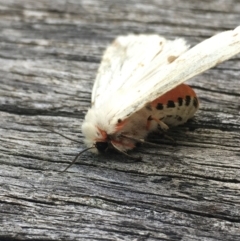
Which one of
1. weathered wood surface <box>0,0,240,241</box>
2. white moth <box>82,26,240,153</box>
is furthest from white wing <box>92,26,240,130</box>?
weathered wood surface <box>0,0,240,241</box>

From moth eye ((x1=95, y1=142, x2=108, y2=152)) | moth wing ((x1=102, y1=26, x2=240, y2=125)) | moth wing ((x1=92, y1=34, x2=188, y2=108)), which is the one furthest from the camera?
moth wing ((x1=92, y1=34, x2=188, y2=108))

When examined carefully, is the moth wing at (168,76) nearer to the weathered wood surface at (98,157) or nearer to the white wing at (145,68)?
the white wing at (145,68)

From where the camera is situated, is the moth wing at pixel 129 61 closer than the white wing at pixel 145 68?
No

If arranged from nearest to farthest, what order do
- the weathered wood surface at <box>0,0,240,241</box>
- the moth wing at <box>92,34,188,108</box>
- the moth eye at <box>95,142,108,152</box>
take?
the weathered wood surface at <box>0,0,240,241</box>
the moth eye at <box>95,142,108,152</box>
the moth wing at <box>92,34,188,108</box>

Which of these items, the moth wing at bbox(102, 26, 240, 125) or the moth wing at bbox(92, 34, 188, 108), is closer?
the moth wing at bbox(102, 26, 240, 125)

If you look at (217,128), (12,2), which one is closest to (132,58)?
(217,128)

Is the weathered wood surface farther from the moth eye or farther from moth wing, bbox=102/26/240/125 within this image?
moth wing, bbox=102/26/240/125

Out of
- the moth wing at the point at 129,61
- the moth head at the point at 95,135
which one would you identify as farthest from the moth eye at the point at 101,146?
Answer: the moth wing at the point at 129,61

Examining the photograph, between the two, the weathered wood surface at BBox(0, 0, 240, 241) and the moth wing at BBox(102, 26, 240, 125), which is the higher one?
the moth wing at BBox(102, 26, 240, 125)
